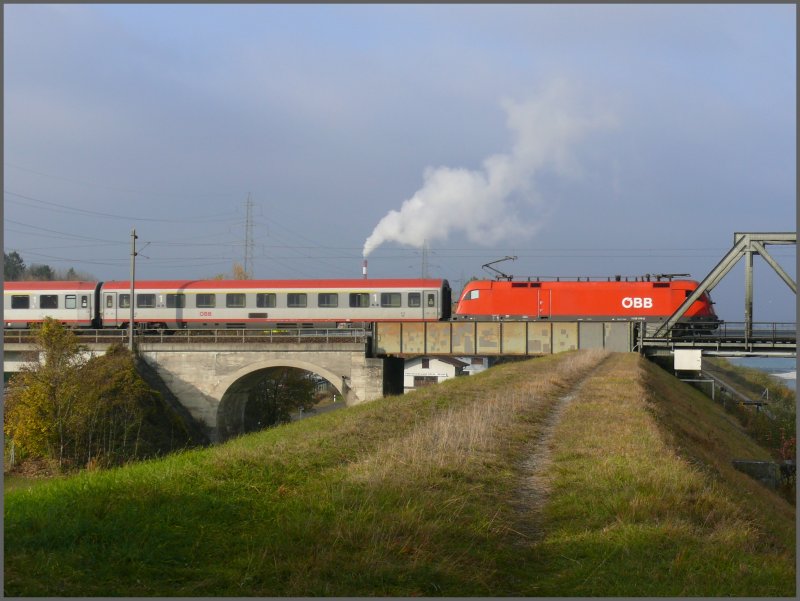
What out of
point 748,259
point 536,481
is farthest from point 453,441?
point 748,259

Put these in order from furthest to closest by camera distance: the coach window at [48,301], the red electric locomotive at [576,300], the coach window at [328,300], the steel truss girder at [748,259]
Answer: the coach window at [48,301] < the coach window at [328,300] < the red electric locomotive at [576,300] < the steel truss girder at [748,259]

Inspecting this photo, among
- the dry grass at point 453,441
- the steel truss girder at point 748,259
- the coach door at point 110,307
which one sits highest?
the steel truss girder at point 748,259

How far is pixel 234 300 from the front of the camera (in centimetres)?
4425

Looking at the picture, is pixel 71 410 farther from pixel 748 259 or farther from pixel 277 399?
pixel 748 259

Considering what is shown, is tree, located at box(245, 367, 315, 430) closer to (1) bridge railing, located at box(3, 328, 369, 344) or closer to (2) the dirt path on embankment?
(1) bridge railing, located at box(3, 328, 369, 344)

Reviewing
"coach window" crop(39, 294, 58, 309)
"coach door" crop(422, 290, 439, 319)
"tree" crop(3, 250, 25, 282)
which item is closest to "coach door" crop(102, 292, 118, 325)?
"coach window" crop(39, 294, 58, 309)

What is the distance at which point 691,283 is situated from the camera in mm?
40000

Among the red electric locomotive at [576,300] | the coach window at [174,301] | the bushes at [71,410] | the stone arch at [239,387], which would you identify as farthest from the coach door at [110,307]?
the red electric locomotive at [576,300]

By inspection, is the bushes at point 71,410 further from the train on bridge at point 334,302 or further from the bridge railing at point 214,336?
the train on bridge at point 334,302

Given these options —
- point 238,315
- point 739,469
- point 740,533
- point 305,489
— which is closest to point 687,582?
point 740,533

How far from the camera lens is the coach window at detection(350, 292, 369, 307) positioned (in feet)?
140

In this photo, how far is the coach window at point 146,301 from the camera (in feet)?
148

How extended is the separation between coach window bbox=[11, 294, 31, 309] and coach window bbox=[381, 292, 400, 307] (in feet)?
77.1

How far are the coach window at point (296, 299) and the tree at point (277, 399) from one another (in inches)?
657
